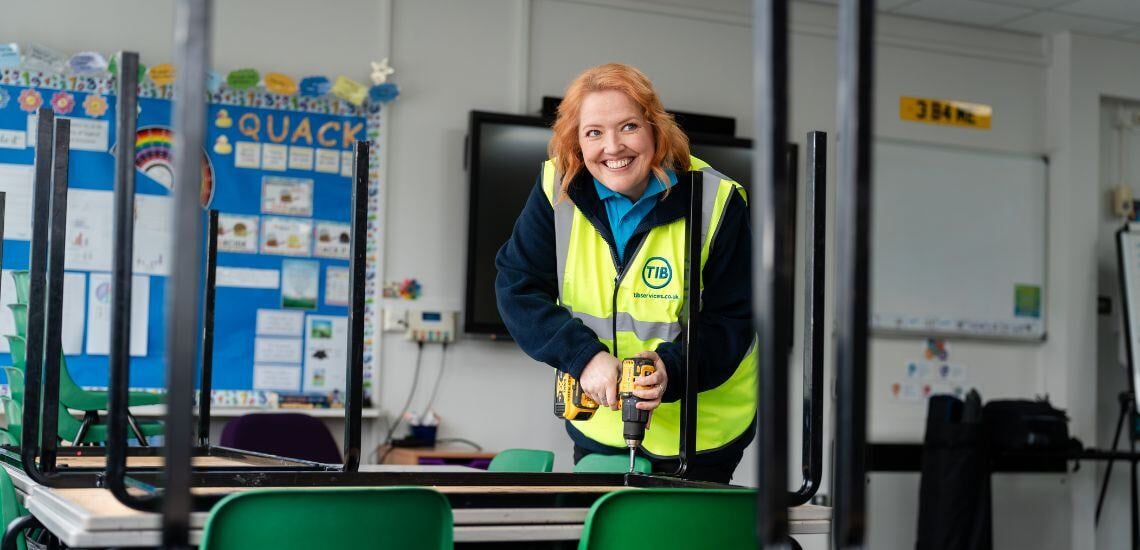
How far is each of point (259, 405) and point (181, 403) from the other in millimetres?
4090

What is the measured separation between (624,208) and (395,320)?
2883 mm

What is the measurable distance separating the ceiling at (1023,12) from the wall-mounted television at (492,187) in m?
1.02

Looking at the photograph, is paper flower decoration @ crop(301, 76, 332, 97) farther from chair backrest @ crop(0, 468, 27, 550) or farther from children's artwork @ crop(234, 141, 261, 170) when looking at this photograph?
chair backrest @ crop(0, 468, 27, 550)

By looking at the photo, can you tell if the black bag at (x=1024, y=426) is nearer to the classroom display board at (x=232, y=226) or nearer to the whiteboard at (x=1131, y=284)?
the whiteboard at (x=1131, y=284)

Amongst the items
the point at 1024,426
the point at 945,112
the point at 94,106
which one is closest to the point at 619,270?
the point at 94,106

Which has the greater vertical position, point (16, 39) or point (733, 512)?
point (16, 39)

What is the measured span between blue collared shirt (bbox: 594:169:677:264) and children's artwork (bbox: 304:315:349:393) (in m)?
2.79

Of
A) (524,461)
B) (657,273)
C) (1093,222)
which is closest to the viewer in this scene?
(657,273)

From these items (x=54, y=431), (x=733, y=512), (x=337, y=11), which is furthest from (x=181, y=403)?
(x=337, y=11)

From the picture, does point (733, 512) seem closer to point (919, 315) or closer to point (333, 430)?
point (333, 430)

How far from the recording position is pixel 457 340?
5246mm

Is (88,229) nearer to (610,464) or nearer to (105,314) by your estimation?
(105,314)

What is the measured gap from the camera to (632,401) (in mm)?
2135

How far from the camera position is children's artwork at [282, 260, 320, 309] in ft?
16.3
